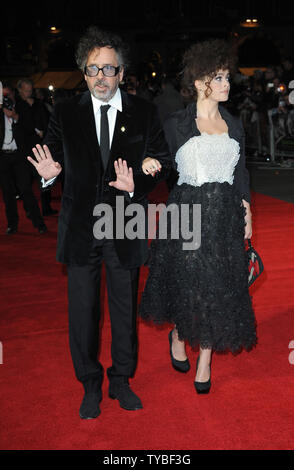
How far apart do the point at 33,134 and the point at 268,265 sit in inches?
141

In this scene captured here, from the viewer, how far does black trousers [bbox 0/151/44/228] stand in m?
7.79

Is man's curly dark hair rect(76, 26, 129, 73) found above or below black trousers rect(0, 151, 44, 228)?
above

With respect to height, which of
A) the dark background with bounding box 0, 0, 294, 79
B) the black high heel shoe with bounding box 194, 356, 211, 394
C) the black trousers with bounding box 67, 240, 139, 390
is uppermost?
the dark background with bounding box 0, 0, 294, 79

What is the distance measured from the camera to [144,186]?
3.02 metres

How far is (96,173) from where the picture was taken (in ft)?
9.84

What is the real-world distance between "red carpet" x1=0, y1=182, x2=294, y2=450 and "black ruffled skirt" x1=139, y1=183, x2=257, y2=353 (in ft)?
1.10

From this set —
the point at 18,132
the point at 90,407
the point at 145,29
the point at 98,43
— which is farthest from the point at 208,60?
the point at 145,29

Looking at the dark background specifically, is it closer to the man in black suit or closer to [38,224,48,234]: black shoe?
[38,224,48,234]: black shoe

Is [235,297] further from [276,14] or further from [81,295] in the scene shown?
A: [276,14]

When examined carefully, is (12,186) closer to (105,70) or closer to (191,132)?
(191,132)

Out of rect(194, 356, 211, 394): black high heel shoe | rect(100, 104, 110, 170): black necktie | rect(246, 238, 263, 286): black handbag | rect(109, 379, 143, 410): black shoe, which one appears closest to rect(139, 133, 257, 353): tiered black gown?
rect(246, 238, 263, 286): black handbag

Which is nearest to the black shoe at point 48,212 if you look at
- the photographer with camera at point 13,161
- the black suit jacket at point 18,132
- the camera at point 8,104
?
the photographer with camera at point 13,161

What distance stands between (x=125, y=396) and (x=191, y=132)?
1522 millimetres

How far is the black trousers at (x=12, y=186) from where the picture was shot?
7.79 metres
